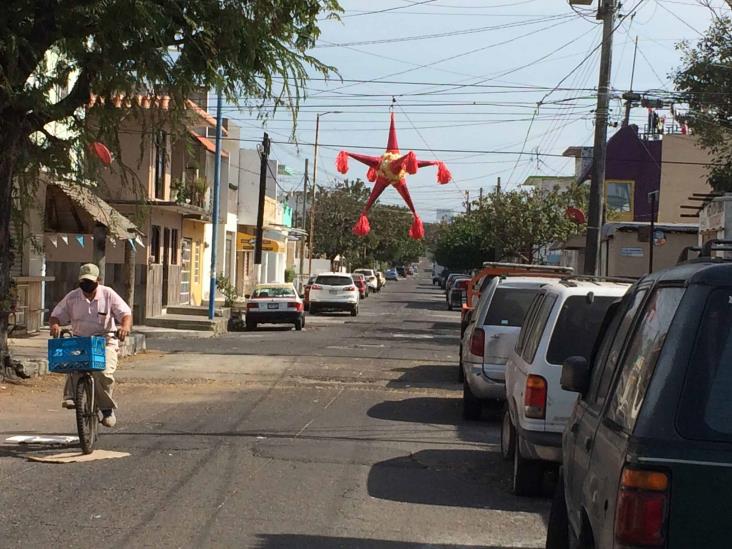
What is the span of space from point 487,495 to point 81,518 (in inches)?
128

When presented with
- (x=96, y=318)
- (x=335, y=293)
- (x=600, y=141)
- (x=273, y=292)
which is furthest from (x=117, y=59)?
(x=335, y=293)

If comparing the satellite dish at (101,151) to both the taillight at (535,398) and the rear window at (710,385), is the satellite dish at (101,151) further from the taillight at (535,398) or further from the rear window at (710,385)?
the rear window at (710,385)

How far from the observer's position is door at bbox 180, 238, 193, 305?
36.7 metres

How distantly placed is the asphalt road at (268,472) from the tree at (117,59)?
348cm

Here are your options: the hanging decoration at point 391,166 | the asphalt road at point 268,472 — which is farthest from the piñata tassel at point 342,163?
the asphalt road at point 268,472

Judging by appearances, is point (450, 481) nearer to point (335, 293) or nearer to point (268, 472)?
point (268, 472)

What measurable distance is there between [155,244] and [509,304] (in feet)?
73.0

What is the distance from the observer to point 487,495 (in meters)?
8.27

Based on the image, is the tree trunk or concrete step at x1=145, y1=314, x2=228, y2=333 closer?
the tree trunk

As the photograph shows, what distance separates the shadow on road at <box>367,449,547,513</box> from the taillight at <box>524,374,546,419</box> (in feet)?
2.37

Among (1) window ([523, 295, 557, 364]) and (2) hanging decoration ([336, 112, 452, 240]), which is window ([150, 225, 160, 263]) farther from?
(1) window ([523, 295, 557, 364])

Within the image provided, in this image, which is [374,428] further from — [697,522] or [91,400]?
[697,522]

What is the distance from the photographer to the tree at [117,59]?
1274 centimetres

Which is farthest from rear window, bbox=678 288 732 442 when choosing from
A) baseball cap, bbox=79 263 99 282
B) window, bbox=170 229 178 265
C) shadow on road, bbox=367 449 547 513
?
window, bbox=170 229 178 265
